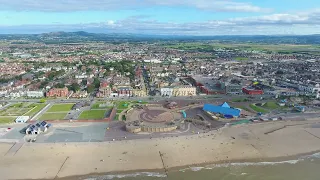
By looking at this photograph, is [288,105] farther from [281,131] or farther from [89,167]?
[89,167]

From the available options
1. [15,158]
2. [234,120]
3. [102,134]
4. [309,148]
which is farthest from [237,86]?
[15,158]

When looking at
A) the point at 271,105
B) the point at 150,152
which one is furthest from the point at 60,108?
the point at 271,105

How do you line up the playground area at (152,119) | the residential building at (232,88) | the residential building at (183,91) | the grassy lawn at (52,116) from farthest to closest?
the residential building at (232,88), the residential building at (183,91), the grassy lawn at (52,116), the playground area at (152,119)

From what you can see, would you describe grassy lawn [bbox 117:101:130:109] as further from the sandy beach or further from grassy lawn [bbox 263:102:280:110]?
grassy lawn [bbox 263:102:280:110]

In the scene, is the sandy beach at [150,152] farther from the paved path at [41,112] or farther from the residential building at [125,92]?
the residential building at [125,92]

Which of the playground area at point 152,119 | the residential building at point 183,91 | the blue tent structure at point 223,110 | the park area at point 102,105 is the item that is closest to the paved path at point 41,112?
the park area at point 102,105

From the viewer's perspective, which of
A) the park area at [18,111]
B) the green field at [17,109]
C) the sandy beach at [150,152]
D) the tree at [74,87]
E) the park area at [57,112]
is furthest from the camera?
the tree at [74,87]

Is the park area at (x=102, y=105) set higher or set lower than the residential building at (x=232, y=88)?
lower
